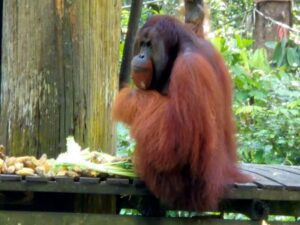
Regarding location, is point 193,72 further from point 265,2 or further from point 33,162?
point 265,2

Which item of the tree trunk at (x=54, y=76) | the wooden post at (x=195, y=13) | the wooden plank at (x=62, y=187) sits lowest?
the wooden plank at (x=62, y=187)

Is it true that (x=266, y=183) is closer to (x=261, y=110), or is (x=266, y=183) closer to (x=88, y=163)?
(x=88, y=163)

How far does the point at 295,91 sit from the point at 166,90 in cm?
304

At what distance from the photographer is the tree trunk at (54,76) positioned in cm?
310

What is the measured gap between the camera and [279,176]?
3184mm

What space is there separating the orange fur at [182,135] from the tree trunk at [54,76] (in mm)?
326

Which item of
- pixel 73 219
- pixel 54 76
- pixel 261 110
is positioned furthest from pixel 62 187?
pixel 261 110

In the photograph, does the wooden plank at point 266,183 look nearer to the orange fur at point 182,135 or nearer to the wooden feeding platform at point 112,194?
the wooden feeding platform at point 112,194

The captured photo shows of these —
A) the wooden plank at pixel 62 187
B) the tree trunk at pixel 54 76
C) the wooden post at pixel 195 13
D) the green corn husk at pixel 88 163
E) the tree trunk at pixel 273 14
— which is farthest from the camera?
the tree trunk at pixel 273 14

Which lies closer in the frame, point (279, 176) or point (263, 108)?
point (279, 176)

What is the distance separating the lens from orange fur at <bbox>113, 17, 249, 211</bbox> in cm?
271

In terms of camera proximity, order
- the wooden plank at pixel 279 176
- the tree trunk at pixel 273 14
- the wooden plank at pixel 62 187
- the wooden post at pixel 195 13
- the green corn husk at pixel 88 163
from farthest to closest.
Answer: the tree trunk at pixel 273 14
the wooden post at pixel 195 13
the wooden plank at pixel 279 176
the green corn husk at pixel 88 163
the wooden plank at pixel 62 187

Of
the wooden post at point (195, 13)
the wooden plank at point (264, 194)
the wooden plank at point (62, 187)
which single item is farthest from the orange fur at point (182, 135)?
the wooden post at point (195, 13)

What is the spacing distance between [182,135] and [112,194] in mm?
336
